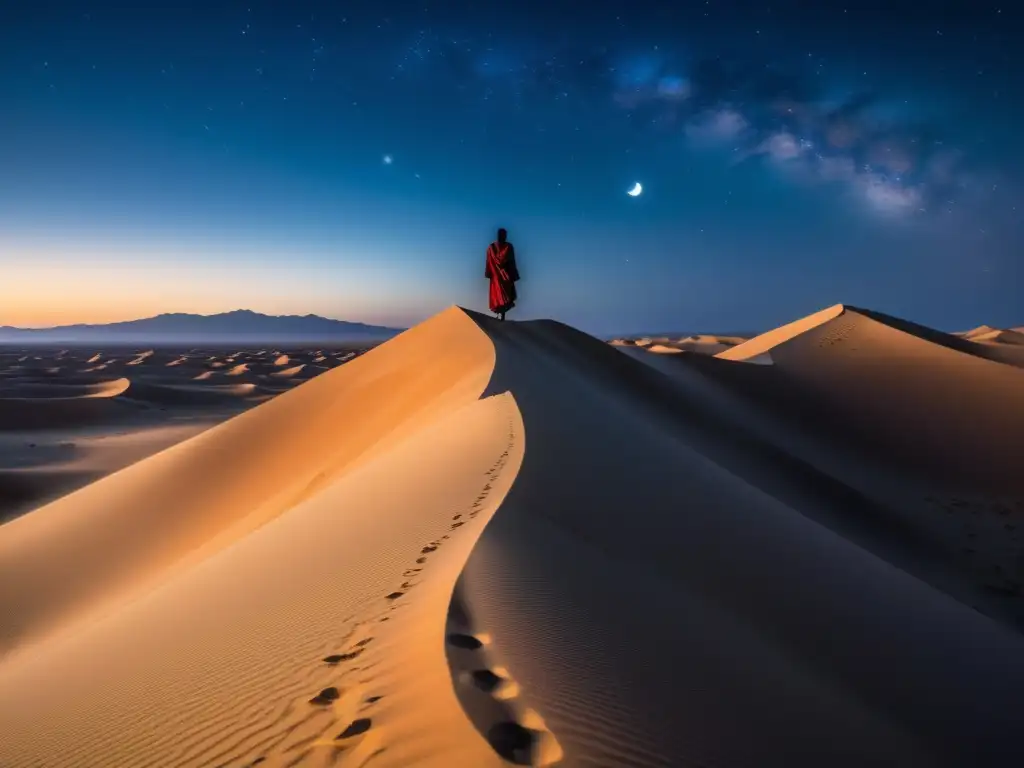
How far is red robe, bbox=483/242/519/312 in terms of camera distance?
11.5 metres

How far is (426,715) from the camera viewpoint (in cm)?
166

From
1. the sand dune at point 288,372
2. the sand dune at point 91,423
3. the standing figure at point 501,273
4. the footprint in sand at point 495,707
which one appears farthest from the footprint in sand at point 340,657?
the sand dune at point 288,372

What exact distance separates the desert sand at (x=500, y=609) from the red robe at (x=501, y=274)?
2604 millimetres

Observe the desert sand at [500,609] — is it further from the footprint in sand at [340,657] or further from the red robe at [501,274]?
the red robe at [501,274]

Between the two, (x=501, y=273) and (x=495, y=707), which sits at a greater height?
(x=501, y=273)

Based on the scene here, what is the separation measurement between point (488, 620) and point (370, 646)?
458mm

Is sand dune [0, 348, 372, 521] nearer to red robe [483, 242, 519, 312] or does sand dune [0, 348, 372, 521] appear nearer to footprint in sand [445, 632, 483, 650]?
red robe [483, 242, 519, 312]

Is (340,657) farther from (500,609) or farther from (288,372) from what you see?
(288,372)

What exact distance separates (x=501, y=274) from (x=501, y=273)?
28 mm

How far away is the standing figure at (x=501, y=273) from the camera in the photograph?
11430mm

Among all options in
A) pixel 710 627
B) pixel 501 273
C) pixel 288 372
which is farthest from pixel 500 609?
pixel 288 372

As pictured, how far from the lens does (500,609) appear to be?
2332 millimetres

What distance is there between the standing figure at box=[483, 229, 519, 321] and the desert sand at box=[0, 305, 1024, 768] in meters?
2.61

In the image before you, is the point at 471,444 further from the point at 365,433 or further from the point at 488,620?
the point at 365,433
